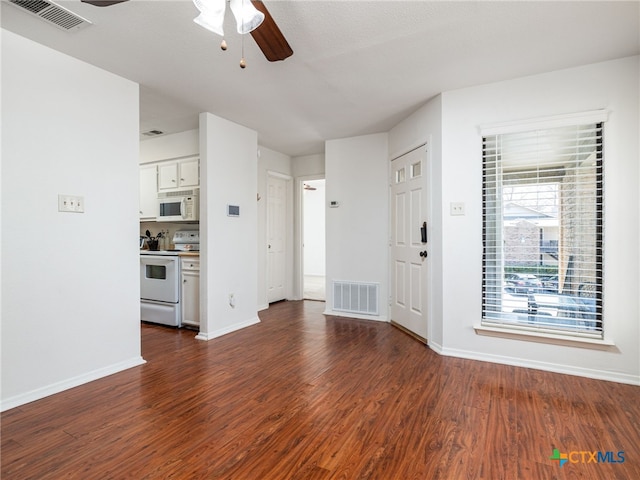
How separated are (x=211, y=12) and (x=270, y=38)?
0.39m

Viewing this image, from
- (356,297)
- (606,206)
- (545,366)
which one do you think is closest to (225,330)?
(356,297)

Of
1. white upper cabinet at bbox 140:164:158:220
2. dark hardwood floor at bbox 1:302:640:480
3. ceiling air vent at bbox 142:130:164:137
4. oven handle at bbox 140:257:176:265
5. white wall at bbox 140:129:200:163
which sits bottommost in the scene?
dark hardwood floor at bbox 1:302:640:480

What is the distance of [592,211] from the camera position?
2.72 m

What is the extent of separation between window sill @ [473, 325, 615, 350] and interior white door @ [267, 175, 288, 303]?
337 cm

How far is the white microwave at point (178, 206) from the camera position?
4.21 meters

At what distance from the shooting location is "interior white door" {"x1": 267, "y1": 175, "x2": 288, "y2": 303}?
5484 millimetres

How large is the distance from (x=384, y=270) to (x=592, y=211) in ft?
7.65

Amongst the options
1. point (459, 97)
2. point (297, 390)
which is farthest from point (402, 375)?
point (459, 97)

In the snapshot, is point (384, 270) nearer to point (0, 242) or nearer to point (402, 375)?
point (402, 375)

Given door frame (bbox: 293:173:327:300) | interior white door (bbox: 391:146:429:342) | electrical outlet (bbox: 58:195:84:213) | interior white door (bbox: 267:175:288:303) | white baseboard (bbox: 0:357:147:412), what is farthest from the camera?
door frame (bbox: 293:173:327:300)

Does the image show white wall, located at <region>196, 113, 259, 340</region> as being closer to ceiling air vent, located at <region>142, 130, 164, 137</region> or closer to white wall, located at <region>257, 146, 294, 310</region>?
white wall, located at <region>257, 146, 294, 310</region>

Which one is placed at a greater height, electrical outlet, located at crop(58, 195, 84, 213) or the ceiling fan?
the ceiling fan

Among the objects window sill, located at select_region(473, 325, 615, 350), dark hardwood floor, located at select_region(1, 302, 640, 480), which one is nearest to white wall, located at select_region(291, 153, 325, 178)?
dark hardwood floor, located at select_region(1, 302, 640, 480)

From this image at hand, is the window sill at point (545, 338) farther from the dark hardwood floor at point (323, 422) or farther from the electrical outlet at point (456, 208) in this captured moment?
the electrical outlet at point (456, 208)
